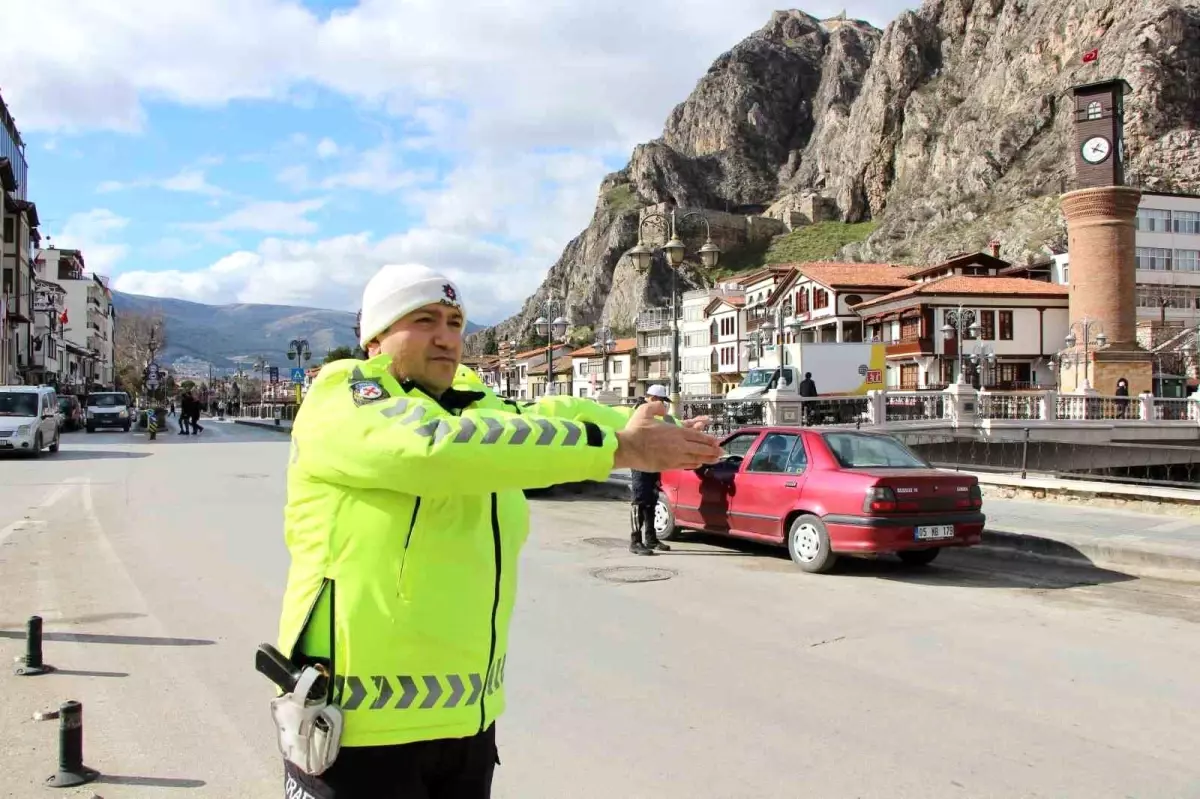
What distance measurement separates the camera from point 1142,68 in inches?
3524

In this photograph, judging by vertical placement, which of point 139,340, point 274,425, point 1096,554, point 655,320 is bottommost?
point 1096,554

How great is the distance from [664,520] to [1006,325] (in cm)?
5714

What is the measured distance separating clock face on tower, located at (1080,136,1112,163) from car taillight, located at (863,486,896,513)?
58.2 metres

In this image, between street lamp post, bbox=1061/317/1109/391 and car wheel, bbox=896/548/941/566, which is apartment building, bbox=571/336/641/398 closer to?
street lamp post, bbox=1061/317/1109/391

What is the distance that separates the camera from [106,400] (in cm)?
4609

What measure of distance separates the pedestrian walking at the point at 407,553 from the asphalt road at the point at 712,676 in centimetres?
236

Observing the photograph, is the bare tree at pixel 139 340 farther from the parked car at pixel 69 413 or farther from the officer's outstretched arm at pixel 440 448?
the officer's outstretched arm at pixel 440 448

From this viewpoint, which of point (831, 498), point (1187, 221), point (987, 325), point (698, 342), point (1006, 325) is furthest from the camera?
point (698, 342)

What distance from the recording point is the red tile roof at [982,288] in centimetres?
6053

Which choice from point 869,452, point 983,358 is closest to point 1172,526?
point 869,452

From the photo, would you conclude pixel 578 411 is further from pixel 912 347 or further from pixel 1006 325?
pixel 1006 325

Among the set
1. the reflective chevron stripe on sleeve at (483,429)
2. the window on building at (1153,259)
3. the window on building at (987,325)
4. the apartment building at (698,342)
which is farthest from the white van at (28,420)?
the window on building at (1153,259)

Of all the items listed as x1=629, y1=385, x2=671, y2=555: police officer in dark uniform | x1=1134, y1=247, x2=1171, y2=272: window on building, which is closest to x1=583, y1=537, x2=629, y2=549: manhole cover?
x1=629, y1=385, x2=671, y2=555: police officer in dark uniform

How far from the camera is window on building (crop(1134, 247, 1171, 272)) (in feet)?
241
